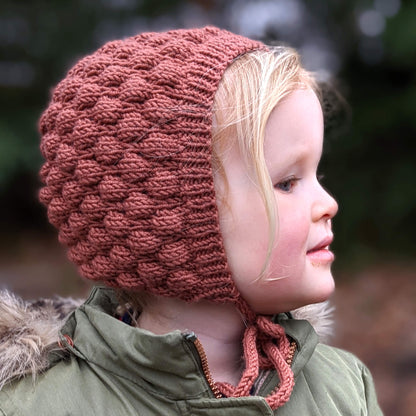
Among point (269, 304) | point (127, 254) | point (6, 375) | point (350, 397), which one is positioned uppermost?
point (127, 254)

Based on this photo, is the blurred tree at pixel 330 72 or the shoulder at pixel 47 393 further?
the blurred tree at pixel 330 72

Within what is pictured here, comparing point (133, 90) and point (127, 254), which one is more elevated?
point (133, 90)

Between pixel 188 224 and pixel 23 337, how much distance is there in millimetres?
503

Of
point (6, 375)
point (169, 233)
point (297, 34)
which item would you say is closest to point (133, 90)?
point (169, 233)

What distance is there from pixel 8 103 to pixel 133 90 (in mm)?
3981

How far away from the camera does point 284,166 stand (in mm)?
1470

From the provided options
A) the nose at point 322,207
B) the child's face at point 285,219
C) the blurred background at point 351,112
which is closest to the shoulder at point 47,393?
the child's face at point 285,219

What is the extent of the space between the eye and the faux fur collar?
67cm

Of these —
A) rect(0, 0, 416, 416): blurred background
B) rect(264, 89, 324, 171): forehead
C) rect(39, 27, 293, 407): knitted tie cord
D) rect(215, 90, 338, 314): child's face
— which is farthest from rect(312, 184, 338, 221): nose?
rect(0, 0, 416, 416): blurred background

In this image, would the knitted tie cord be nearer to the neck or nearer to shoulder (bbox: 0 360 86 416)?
the neck

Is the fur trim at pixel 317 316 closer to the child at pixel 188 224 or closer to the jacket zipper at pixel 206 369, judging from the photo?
the child at pixel 188 224

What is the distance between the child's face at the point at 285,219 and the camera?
145 cm

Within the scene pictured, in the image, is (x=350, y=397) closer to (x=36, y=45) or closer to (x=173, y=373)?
(x=173, y=373)

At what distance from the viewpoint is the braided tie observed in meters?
1.43
